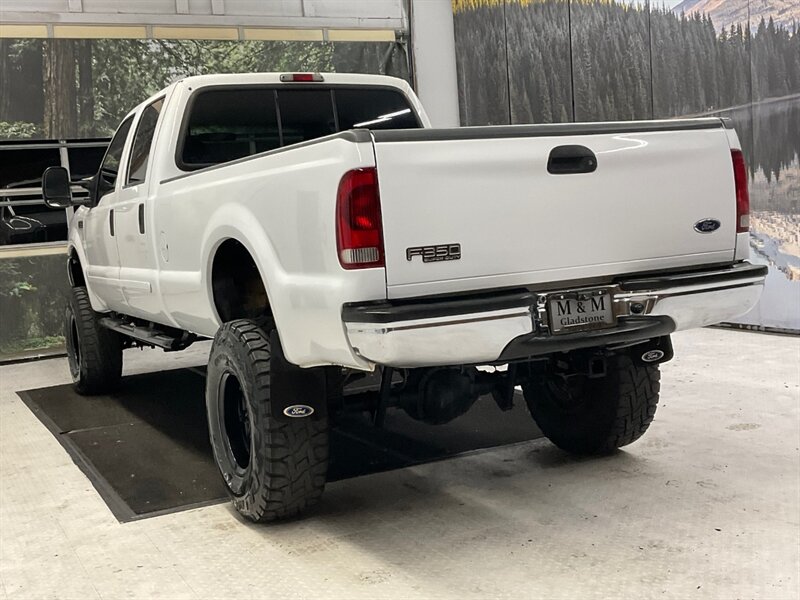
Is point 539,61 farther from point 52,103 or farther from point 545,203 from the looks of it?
point 545,203

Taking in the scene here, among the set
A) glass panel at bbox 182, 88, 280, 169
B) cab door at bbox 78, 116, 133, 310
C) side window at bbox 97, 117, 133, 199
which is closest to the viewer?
glass panel at bbox 182, 88, 280, 169

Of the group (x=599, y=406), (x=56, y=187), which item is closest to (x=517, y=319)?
(x=599, y=406)

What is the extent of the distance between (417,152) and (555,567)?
58.2 inches

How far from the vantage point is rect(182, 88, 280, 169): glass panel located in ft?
15.3

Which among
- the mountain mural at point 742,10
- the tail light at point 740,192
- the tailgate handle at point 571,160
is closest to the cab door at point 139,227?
the tailgate handle at point 571,160

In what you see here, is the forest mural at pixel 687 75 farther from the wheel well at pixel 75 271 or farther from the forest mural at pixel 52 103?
the wheel well at pixel 75 271

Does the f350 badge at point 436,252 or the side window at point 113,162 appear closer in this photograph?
the f350 badge at point 436,252

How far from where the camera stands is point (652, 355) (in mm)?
3750

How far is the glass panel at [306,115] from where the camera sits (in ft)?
16.2

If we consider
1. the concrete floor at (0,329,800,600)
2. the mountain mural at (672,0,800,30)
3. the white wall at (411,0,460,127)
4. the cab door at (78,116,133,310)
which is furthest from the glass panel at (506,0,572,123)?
the concrete floor at (0,329,800,600)

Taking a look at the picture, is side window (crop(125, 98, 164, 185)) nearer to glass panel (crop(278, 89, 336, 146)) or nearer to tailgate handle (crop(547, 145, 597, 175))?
glass panel (crop(278, 89, 336, 146))

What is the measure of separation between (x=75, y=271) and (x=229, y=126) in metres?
2.73

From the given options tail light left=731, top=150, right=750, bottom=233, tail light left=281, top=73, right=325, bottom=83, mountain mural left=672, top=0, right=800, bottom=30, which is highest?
mountain mural left=672, top=0, right=800, bottom=30

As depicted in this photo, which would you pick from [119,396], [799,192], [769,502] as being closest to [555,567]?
[769,502]
